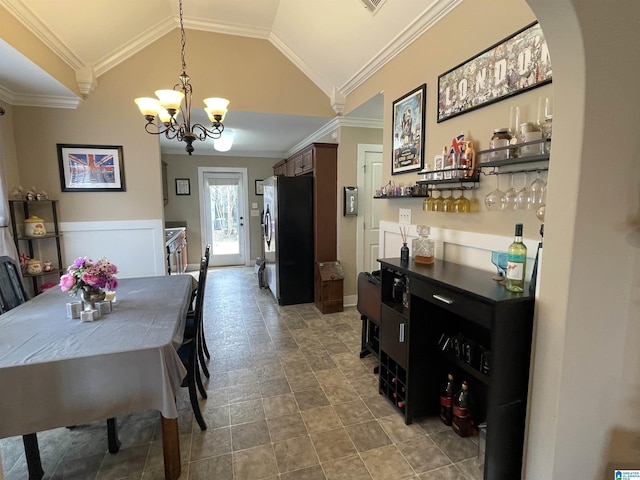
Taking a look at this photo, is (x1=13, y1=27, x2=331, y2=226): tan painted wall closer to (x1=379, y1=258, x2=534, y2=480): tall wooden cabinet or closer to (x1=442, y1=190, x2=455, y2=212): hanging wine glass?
(x1=442, y1=190, x2=455, y2=212): hanging wine glass

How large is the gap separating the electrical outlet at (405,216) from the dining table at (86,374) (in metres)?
1.91

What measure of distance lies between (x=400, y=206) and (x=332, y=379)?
61.0 inches

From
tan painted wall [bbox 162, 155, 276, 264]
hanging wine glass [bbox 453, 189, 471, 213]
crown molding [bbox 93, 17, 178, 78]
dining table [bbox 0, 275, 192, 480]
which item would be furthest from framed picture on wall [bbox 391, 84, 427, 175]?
tan painted wall [bbox 162, 155, 276, 264]

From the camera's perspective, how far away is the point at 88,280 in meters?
1.77

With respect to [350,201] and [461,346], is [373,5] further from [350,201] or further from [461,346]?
[461,346]

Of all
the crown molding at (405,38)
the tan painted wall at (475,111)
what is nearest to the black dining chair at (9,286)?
the tan painted wall at (475,111)

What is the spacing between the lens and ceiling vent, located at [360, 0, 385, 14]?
7.98ft

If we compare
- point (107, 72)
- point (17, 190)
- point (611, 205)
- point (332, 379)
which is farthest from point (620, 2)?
point (17, 190)

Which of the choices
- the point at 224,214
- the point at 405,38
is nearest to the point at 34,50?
the point at 405,38

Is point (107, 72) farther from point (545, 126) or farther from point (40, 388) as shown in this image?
point (545, 126)

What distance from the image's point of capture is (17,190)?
3156 mm

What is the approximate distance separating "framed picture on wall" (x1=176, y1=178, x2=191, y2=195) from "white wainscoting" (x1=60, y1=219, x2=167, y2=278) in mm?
2827

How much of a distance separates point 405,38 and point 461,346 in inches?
91.5

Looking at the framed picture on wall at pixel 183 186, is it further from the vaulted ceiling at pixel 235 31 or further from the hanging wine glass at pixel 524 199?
the hanging wine glass at pixel 524 199
